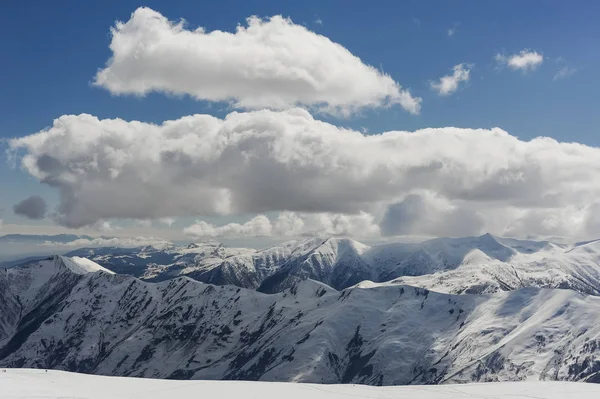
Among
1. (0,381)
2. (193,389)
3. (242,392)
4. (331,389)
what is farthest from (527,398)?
(0,381)

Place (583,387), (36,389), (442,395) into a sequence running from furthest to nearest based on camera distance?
(583,387) < (442,395) < (36,389)

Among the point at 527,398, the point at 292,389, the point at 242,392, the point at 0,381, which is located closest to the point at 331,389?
the point at 292,389

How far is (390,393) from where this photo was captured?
76.6 m

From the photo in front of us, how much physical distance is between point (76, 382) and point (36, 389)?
12.9 meters

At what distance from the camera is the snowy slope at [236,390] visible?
69.9m

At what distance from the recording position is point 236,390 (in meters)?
77.3

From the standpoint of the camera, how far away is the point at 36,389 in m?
68.8

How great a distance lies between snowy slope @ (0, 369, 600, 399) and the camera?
229ft

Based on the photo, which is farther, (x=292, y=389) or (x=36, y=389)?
(x=292, y=389)

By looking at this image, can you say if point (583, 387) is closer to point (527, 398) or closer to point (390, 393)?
point (527, 398)

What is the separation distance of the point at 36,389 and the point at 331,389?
38443mm

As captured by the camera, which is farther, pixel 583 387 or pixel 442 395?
pixel 583 387

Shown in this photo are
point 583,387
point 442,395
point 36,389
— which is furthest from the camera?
point 583,387

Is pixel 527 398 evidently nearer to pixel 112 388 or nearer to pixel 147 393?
pixel 147 393
